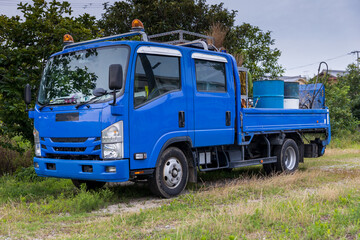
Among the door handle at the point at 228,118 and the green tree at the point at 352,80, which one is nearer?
the door handle at the point at 228,118

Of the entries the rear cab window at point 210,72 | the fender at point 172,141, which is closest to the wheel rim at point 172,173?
the fender at point 172,141

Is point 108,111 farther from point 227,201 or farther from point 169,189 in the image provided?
point 227,201

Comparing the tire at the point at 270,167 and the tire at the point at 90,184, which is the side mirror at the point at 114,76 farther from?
the tire at the point at 270,167

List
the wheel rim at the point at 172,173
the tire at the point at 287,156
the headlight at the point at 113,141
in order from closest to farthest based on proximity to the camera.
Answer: the headlight at the point at 113,141 → the wheel rim at the point at 172,173 → the tire at the point at 287,156

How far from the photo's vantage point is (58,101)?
7520 mm

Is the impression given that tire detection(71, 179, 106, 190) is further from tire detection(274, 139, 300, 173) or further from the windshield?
tire detection(274, 139, 300, 173)

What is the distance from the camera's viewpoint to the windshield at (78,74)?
23.6 ft

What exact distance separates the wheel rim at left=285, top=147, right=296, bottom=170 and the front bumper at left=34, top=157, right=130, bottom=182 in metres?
4.96

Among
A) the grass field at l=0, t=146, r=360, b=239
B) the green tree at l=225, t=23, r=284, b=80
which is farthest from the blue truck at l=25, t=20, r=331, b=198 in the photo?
the green tree at l=225, t=23, r=284, b=80

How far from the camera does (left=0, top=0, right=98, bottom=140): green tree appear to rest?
9492mm

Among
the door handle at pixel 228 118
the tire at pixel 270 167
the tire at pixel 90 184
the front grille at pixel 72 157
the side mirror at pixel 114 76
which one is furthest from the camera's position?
the tire at pixel 270 167

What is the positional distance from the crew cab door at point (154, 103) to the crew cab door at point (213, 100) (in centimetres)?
40

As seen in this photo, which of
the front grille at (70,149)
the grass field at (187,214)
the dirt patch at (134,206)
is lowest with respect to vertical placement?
the dirt patch at (134,206)

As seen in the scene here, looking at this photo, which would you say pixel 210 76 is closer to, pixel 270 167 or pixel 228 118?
pixel 228 118
